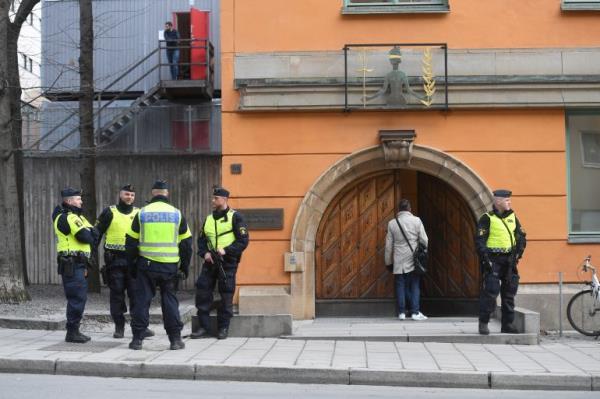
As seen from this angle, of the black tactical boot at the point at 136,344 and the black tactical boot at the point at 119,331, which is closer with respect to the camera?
the black tactical boot at the point at 136,344

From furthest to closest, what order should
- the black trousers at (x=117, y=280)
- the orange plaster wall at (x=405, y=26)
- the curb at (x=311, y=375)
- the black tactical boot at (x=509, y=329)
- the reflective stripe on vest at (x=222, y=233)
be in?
the orange plaster wall at (x=405, y=26) < the black tactical boot at (x=509, y=329) < the reflective stripe on vest at (x=222, y=233) < the black trousers at (x=117, y=280) < the curb at (x=311, y=375)

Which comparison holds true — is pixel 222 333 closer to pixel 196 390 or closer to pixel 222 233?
pixel 222 233

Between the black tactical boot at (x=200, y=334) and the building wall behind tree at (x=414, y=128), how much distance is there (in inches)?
75.6

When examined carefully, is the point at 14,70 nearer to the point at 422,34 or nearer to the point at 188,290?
the point at 188,290

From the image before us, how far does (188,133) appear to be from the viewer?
20672 mm

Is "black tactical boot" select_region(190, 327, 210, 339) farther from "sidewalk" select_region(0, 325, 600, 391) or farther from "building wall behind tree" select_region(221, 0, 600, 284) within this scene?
"building wall behind tree" select_region(221, 0, 600, 284)

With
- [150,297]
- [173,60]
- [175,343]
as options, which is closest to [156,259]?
[150,297]

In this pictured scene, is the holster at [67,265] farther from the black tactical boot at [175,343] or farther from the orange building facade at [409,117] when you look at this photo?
the orange building facade at [409,117]

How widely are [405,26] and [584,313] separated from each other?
517 cm

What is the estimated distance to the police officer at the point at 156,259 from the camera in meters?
9.75

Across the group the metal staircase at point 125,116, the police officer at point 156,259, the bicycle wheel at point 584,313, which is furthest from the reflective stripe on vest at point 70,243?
the metal staircase at point 125,116

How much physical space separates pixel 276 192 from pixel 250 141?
2.95ft

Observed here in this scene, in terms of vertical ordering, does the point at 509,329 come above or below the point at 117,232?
below

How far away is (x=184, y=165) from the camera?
18.0m
